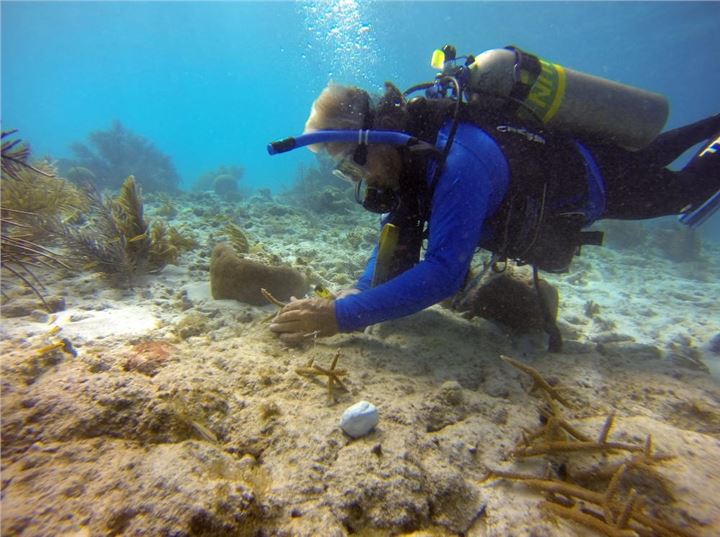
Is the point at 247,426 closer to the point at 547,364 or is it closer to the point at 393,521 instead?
the point at 393,521

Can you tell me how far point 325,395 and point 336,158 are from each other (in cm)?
196

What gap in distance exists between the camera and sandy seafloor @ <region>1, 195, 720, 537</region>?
3.97 feet

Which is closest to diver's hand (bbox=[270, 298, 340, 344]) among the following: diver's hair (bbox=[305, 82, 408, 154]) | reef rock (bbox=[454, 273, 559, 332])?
diver's hair (bbox=[305, 82, 408, 154])

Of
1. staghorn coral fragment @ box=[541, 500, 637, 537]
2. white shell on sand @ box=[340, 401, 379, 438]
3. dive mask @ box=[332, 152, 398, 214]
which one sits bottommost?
staghorn coral fragment @ box=[541, 500, 637, 537]

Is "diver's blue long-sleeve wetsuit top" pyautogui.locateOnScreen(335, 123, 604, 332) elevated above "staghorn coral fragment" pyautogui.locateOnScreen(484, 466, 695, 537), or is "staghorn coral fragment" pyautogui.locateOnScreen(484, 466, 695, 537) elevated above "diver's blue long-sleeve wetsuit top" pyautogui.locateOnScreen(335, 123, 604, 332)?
"diver's blue long-sleeve wetsuit top" pyautogui.locateOnScreen(335, 123, 604, 332)

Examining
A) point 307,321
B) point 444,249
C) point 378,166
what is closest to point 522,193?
point 444,249

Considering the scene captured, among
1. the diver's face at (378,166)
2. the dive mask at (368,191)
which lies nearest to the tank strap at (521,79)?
the diver's face at (378,166)

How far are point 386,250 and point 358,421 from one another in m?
1.64

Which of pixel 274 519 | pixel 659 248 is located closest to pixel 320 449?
pixel 274 519

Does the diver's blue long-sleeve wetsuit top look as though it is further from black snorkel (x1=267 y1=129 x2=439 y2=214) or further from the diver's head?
the diver's head

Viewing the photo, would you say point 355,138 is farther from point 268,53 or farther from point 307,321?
point 268,53

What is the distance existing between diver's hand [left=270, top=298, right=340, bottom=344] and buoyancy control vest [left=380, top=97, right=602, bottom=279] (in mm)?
867

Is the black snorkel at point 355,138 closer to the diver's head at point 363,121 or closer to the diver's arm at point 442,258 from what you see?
the diver's head at point 363,121

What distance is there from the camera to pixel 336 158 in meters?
2.88
